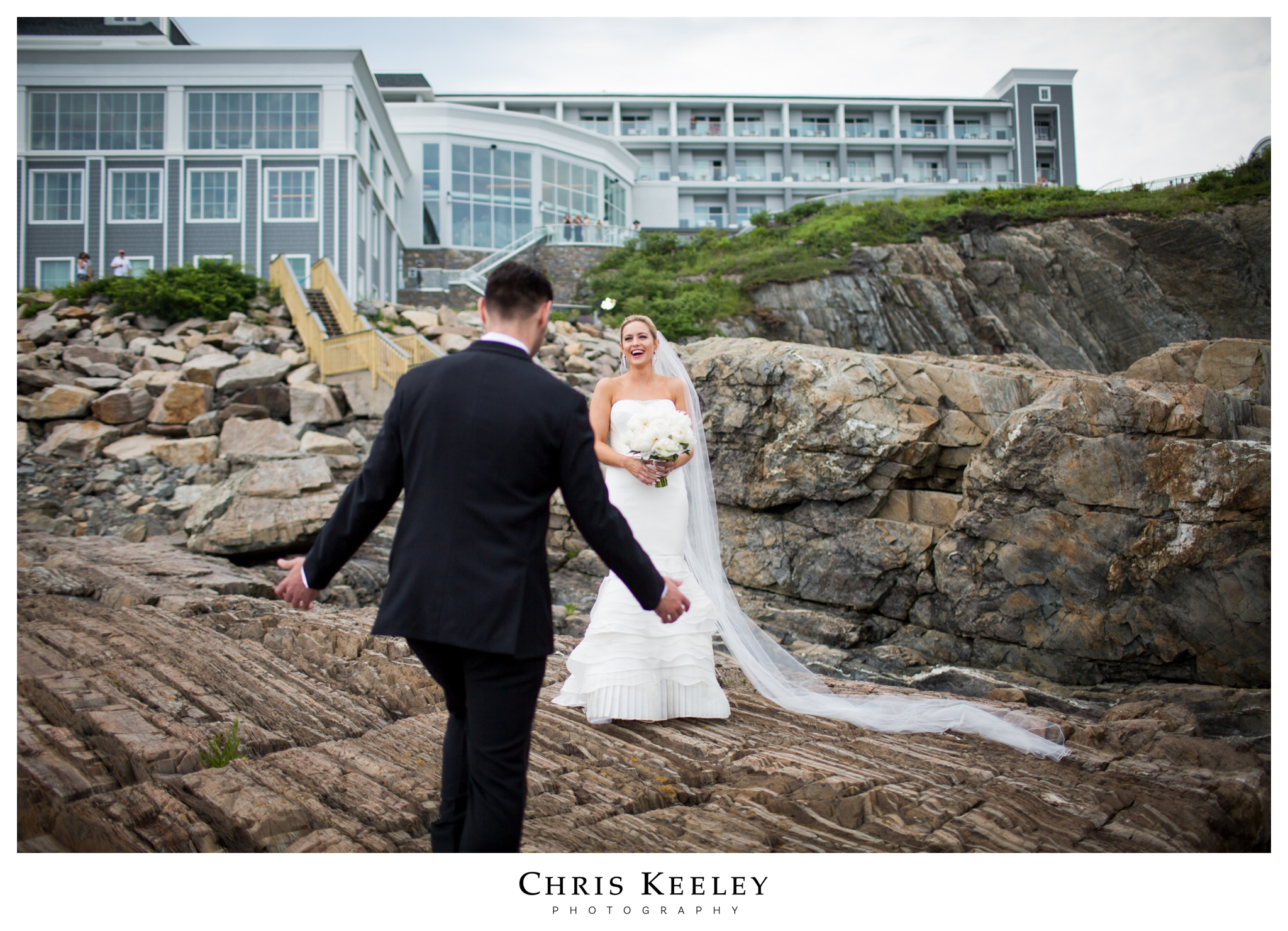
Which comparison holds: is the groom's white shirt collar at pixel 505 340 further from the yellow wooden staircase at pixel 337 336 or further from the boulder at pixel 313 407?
the boulder at pixel 313 407

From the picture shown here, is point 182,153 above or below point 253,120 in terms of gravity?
below

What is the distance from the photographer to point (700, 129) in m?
46.8

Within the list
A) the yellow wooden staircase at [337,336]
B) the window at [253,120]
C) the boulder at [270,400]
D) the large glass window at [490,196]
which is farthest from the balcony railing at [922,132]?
the boulder at [270,400]

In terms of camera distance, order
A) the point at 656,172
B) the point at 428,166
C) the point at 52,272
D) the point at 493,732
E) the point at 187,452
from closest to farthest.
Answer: the point at 493,732 → the point at 187,452 → the point at 52,272 → the point at 428,166 → the point at 656,172

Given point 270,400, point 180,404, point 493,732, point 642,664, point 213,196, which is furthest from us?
point 213,196

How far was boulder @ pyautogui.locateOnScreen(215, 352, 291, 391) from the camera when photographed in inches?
601

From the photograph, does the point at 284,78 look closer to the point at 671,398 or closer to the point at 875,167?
the point at 671,398

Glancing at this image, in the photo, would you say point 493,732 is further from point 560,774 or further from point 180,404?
point 180,404

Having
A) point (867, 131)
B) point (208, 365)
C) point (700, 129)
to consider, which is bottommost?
point (208, 365)

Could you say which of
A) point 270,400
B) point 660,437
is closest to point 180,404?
point 270,400

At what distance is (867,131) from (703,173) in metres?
10.7

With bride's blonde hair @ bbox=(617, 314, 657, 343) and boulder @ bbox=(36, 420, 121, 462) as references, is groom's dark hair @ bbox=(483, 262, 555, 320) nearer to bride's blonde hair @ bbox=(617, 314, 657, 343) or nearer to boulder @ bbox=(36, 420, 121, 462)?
bride's blonde hair @ bbox=(617, 314, 657, 343)

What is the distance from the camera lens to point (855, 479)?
7535 millimetres

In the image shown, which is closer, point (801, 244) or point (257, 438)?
point (257, 438)
